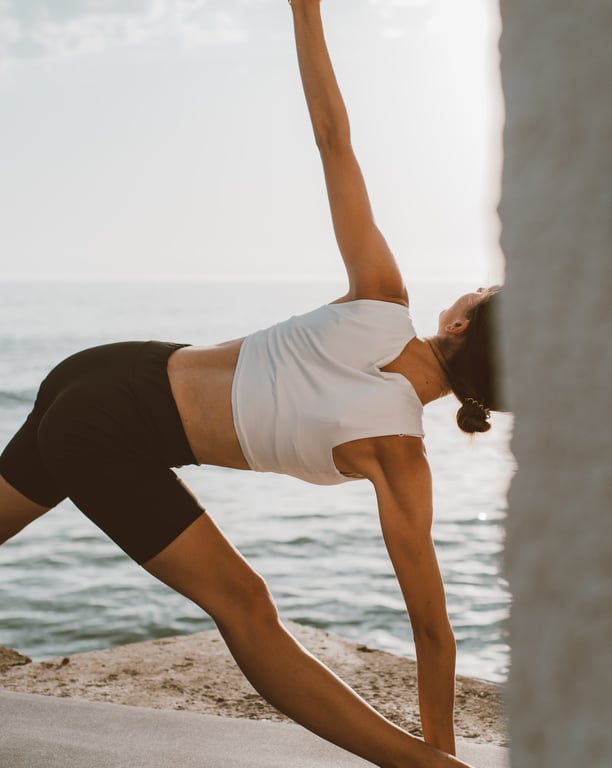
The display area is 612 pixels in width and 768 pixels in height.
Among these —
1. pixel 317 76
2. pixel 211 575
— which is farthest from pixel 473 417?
pixel 317 76

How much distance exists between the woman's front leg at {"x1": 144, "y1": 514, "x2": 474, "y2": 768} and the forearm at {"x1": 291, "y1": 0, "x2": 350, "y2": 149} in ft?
3.13

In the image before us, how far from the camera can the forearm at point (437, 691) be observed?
2309mm

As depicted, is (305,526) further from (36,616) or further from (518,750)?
(518,750)

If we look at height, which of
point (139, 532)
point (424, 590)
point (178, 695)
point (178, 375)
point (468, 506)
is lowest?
point (468, 506)

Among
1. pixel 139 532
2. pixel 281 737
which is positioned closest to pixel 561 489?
pixel 139 532

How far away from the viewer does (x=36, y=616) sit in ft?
22.5

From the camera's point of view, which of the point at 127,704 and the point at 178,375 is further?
the point at 127,704

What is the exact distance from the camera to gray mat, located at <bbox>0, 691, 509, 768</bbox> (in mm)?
2869

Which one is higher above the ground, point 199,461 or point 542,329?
point 542,329

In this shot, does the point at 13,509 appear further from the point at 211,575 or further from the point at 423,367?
the point at 423,367

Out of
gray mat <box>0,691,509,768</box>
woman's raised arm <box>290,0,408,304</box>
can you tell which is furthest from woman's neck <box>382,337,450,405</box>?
gray mat <box>0,691,509,768</box>

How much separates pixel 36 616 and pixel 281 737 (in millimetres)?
4172

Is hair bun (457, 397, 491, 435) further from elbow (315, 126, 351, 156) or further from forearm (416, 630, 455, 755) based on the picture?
elbow (315, 126, 351, 156)

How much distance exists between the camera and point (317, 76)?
2.32 meters
